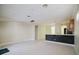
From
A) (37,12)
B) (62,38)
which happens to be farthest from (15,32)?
(62,38)

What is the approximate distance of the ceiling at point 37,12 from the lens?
Result: 7.21ft

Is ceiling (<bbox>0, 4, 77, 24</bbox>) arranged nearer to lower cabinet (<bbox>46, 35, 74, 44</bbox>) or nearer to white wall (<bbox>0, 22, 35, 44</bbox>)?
white wall (<bbox>0, 22, 35, 44</bbox>)

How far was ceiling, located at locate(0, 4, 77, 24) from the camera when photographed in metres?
2.20

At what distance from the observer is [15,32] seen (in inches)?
98.9

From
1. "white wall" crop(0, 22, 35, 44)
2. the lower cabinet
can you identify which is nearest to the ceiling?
"white wall" crop(0, 22, 35, 44)

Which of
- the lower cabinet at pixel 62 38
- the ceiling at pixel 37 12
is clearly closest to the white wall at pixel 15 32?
the ceiling at pixel 37 12

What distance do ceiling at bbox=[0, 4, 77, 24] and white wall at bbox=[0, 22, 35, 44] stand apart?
0.13 meters

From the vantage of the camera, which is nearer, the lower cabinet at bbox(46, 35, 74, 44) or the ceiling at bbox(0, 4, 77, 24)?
the ceiling at bbox(0, 4, 77, 24)

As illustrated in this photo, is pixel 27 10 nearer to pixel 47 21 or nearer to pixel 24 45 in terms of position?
pixel 47 21

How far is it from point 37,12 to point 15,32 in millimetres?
648

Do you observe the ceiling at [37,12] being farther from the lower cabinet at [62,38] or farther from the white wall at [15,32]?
the lower cabinet at [62,38]

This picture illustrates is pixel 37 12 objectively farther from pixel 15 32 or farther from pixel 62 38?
pixel 62 38

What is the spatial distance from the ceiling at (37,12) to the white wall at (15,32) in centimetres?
13
